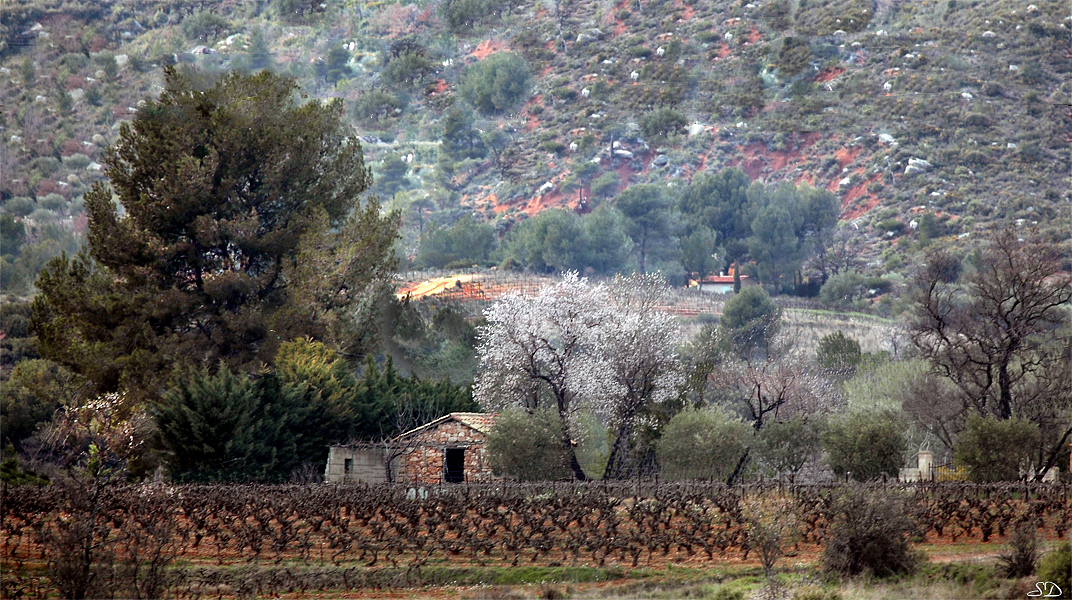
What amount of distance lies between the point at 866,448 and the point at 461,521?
32.3 ft

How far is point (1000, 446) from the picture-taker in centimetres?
2225

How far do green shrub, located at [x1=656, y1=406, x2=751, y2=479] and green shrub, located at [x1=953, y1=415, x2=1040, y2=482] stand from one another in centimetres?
497

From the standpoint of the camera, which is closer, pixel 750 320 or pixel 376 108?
pixel 750 320

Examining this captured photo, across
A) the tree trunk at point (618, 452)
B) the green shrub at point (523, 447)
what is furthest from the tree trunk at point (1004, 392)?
the green shrub at point (523, 447)

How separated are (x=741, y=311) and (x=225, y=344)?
29440 mm

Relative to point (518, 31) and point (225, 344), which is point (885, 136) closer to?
point (518, 31)

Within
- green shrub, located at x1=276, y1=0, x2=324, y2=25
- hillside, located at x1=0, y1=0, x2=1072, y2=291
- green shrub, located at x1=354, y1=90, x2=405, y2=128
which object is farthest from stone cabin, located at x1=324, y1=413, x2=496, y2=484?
green shrub, located at x1=276, y1=0, x2=324, y2=25

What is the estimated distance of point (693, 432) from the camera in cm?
2436

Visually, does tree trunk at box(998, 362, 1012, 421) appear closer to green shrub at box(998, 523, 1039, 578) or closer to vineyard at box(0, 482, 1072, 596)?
vineyard at box(0, 482, 1072, 596)

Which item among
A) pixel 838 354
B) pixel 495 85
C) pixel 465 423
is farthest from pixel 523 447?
pixel 495 85

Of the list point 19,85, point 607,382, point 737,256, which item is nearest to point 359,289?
point 607,382

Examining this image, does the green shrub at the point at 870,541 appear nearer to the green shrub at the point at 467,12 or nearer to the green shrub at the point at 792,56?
the green shrub at the point at 792,56

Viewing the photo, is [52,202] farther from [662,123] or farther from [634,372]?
[634,372]

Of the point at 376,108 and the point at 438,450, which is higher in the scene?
the point at 376,108
